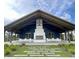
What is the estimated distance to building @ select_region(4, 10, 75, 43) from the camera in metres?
2.21

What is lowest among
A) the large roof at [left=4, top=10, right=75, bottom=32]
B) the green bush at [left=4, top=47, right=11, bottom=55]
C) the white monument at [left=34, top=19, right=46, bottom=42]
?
the green bush at [left=4, top=47, right=11, bottom=55]

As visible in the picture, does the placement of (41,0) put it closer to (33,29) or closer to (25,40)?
(33,29)

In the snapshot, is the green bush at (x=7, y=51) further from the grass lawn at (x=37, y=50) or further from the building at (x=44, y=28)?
the building at (x=44, y=28)

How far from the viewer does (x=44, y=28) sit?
7.27 feet

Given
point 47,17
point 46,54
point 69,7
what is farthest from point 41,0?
point 46,54

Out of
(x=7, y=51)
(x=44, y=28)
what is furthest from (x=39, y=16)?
(x=7, y=51)

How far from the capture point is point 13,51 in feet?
7.29

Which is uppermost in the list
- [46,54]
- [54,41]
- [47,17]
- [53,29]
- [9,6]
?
[9,6]

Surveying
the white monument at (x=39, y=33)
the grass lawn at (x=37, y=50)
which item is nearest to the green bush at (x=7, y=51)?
the grass lawn at (x=37, y=50)

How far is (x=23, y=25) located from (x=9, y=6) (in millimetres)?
313

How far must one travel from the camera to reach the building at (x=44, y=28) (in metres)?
2.21

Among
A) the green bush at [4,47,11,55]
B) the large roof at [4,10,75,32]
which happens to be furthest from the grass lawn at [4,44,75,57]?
the large roof at [4,10,75,32]

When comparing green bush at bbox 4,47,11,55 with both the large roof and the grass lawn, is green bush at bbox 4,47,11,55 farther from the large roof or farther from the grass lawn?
the large roof

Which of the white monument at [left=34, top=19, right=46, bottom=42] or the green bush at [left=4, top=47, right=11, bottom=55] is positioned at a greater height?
the white monument at [left=34, top=19, right=46, bottom=42]
